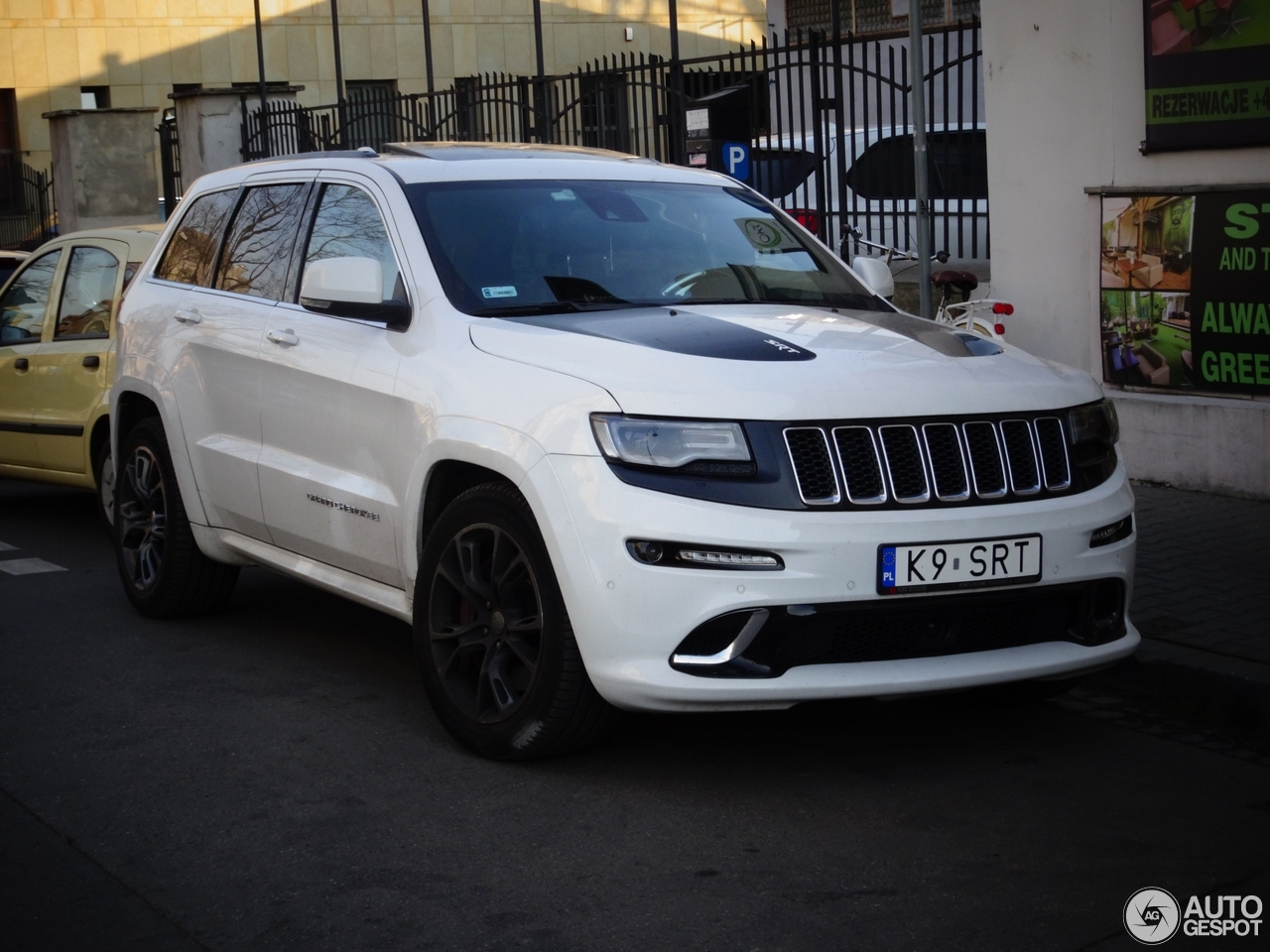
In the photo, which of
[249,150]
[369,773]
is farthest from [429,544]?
[249,150]

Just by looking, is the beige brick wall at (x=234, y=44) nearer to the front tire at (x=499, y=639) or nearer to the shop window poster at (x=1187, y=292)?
the shop window poster at (x=1187, y=292)

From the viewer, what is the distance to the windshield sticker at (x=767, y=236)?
6.04 meters

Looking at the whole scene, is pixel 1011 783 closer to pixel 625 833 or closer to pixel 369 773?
pixel 625 833

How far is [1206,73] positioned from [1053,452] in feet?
14.8

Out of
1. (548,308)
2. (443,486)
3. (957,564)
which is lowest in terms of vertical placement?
(957,564)

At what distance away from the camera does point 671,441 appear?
14.6 ft

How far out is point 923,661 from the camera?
4520 millimetres

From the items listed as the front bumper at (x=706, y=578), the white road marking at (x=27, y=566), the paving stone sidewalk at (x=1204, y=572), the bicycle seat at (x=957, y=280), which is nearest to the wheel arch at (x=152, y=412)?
the white road marking at (x=27, y=566)

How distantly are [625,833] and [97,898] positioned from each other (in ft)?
4.31

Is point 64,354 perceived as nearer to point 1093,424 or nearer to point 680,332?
point 680,332

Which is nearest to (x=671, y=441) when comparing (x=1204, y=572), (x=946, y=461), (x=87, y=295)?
(x=946, y=461)

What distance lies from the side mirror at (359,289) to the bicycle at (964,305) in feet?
15.2

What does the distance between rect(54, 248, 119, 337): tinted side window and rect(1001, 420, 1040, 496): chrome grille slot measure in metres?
6.13

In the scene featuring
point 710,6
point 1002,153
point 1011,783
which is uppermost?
point 710,6
